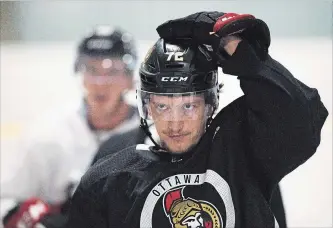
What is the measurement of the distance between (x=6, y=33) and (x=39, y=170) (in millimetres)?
615

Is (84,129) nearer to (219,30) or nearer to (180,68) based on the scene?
(180,68)

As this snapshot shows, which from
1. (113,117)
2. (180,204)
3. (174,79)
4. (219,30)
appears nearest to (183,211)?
(180,204)

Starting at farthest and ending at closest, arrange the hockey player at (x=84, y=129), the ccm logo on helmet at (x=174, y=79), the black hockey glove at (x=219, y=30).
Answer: the hockey player at (x=84, y=129) → the ccm logo on helmet at (x=174, y=79) → the black hockey glove at (x=219, y=30)

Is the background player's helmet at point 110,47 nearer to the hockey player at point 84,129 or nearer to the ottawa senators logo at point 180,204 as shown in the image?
the hockey player at point 84,129

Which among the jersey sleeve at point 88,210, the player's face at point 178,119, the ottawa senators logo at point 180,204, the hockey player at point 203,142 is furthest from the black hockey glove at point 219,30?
the jersey sleeve at point 88,210

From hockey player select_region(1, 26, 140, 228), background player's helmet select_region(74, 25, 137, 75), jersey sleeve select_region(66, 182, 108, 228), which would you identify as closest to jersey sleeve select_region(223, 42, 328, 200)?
jersey sleeve select_region(66, 182, 108, 228)

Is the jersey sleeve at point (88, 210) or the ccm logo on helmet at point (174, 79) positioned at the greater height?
the ccm logo on helmet at point (174, 79)

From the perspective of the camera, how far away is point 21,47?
145 inches

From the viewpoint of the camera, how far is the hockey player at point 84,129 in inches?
97.6

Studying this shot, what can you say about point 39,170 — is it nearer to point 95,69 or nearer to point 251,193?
point 95,69

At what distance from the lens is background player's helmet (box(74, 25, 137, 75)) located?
2.56 m

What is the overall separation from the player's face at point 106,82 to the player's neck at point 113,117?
0.02m

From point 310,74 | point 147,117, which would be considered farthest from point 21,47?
point 147,117

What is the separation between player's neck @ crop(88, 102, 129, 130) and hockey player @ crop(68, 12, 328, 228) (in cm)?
116
